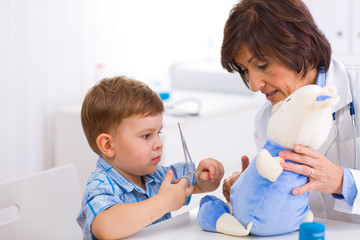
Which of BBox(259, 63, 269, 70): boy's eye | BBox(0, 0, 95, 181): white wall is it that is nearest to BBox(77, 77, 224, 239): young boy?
BBox(259, 63, 269, 70): boy's eye

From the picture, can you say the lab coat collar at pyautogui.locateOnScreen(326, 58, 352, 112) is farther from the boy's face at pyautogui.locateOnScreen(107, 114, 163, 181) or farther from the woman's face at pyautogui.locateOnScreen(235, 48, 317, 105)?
the boy's face at pyautogui.locateOnScreen(107, 114, 163, 181)

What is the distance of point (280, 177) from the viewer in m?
1.12

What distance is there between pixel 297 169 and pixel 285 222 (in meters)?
0.11

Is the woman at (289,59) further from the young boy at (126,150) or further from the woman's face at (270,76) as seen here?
the young boy at (126,150)

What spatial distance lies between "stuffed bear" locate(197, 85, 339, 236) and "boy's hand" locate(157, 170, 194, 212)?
12cm

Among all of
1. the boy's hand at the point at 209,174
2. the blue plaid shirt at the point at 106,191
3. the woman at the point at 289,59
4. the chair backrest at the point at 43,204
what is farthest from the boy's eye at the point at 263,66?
the chair backrest at the point at 43,204

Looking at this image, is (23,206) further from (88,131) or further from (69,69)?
(69,69)

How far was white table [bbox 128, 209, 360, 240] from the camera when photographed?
3.86 feet

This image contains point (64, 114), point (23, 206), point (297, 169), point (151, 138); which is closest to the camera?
point (297, 169)

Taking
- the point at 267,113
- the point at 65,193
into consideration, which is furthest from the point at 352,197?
the point at 65,193

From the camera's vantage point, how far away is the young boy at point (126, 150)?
4.20 feet

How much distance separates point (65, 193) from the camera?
5.25 ft

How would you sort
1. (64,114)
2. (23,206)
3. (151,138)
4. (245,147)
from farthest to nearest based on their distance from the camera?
(245,147)
(64,114)
(23,206)
(151,138)

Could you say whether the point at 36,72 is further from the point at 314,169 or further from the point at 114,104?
the point at 314,169
